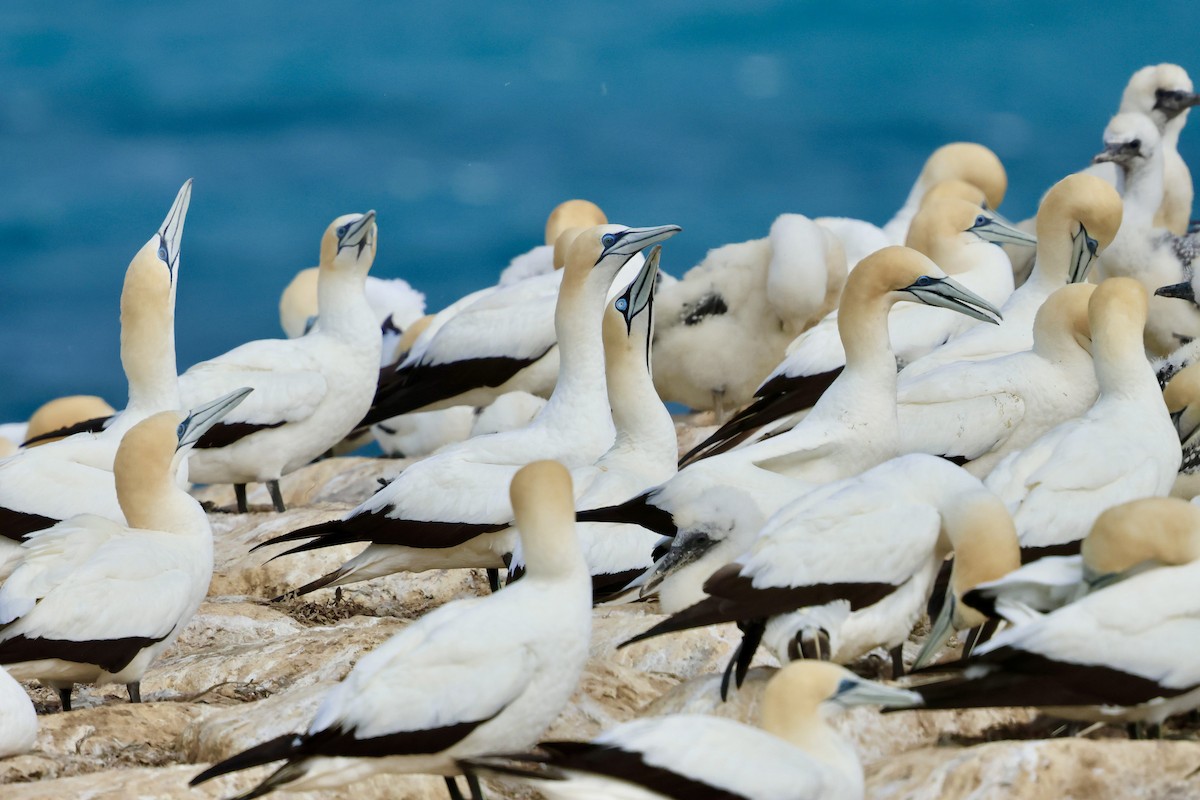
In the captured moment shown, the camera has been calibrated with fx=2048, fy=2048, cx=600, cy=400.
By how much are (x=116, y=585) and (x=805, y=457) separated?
5.67ft

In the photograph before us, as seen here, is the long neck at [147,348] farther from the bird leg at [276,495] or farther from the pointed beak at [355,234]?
the pointed beak at [355,234]

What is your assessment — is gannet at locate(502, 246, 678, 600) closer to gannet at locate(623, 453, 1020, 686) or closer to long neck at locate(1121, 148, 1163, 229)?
gannet at locate(623, 453, 1020, 686)

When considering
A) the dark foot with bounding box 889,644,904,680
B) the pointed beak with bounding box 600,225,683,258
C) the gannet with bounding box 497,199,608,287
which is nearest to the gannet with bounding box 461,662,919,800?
the dark foot with bounding box 889,644,904,680

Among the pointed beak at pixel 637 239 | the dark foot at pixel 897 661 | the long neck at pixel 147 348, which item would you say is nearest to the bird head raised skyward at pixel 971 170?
the pointed beak at pixel 637 239

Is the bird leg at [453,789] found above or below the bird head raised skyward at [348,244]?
below

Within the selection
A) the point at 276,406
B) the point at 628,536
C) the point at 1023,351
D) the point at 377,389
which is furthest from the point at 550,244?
the point at 628,536

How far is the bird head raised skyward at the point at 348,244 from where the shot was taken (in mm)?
8180

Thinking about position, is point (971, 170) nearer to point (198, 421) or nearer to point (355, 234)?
point (355, 234)

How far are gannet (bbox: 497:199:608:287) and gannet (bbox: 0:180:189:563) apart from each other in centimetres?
271

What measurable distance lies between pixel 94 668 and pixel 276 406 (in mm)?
2654

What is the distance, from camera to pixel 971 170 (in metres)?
10.3

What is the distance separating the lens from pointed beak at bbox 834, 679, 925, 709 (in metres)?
3.41

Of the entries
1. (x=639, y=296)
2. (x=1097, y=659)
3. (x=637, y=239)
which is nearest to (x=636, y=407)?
(x=639, y=296)

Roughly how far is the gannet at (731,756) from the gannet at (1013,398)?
2374 millimetres
